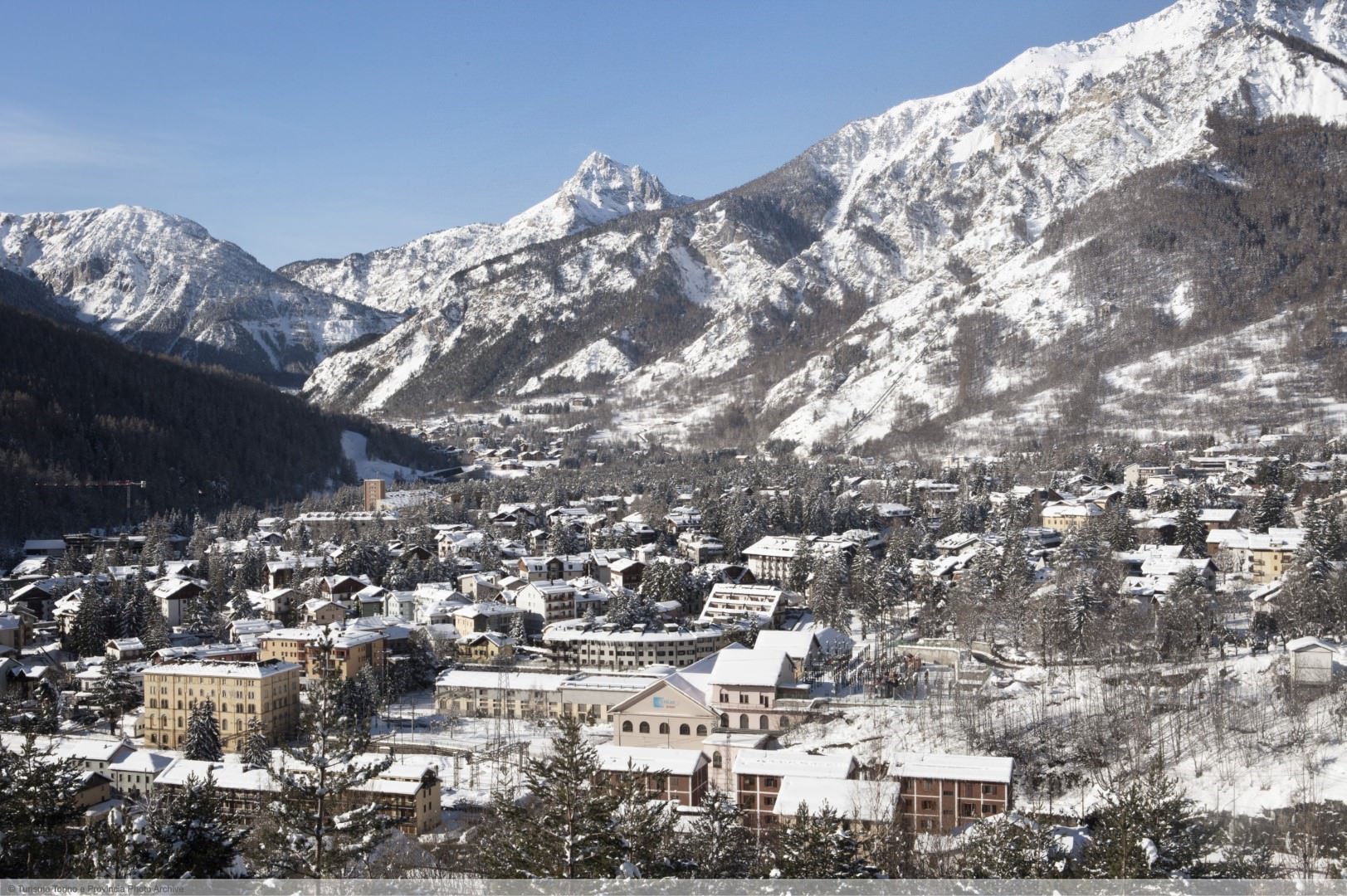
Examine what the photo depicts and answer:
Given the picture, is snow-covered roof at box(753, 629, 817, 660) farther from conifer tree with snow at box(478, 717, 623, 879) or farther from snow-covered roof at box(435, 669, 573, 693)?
conifer tree with snow at box(478, 717, 623, 879)

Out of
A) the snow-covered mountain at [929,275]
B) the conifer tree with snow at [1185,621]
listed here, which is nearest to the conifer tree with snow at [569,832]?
the conifer tree with snow at [1185,621]

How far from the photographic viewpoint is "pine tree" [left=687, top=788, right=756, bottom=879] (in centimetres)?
1463

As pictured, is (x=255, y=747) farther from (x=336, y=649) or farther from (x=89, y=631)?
(x=89, y=631)

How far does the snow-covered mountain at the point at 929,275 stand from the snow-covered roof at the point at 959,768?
7864 centimetres

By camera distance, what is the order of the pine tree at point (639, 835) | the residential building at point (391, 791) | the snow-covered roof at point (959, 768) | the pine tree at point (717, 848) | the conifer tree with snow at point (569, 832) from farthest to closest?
the residential building at point (391, 791) < the snow-covered roof at point (959, 768) < the pine tree at point (717, 848) < the pine tree at point (639, 835) < the conifer tree with snow at point (569, 832)

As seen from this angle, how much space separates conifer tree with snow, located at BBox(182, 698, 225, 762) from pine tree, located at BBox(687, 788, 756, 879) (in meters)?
15.1

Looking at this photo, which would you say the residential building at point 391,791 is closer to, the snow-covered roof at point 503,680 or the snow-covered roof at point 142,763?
the snow-covered roof at point 142,763

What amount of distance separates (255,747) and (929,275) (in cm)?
12462

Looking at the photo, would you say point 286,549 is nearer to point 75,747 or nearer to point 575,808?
point 75,747

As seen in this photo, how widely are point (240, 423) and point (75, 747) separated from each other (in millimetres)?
74369

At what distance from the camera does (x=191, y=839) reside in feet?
45.4

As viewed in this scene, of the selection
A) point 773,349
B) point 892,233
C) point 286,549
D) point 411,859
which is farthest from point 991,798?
point 892,233

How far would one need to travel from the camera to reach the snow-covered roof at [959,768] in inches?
901

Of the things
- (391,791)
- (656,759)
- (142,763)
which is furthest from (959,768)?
(142,763)
